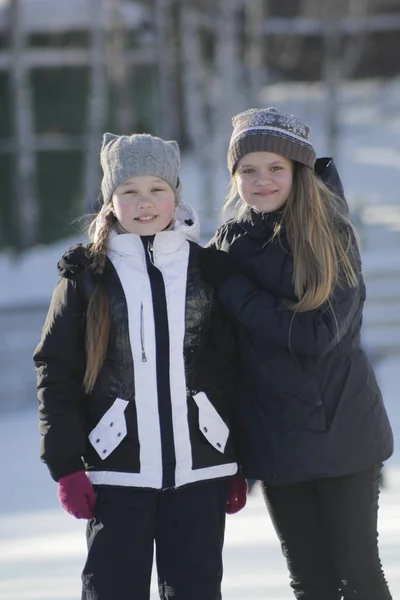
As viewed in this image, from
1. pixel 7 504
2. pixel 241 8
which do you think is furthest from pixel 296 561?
pixel 241 8

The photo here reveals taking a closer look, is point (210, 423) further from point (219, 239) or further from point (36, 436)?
point (36, 436)

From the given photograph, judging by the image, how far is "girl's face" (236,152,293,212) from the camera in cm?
269

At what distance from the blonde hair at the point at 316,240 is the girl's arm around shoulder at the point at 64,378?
0.48 metres

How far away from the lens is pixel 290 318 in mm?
2574

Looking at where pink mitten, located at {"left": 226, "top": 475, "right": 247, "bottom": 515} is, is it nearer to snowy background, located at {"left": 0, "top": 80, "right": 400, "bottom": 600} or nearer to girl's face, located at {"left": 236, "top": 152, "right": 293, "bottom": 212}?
girl's face, located at {"left": 236, "top": 152, "right": 293, "bottom": 212}

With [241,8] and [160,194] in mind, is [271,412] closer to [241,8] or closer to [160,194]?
[160,194]

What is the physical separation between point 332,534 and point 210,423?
0.38 m

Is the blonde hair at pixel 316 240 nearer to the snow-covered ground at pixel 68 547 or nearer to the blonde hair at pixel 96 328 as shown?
the blonde hair at pixel 96 328

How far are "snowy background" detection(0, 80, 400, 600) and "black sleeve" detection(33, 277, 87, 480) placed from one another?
46.9 inches

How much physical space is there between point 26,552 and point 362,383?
7.18ft

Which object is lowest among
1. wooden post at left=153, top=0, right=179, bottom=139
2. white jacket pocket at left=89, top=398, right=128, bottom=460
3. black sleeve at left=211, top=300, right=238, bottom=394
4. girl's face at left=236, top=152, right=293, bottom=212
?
white jacket pocket at left=89, top=398, right=128, bottom=460

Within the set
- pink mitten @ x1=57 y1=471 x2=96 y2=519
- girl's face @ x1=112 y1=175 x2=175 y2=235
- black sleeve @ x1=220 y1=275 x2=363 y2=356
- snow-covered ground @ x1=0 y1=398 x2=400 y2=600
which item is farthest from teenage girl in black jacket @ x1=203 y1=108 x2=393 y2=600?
snow-covered ground @ x1=0 y1=398 x2=400 y2=600

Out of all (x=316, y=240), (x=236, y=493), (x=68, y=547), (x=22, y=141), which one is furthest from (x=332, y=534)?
(x=22, y=141)

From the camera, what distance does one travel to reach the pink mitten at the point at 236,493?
108 inches
